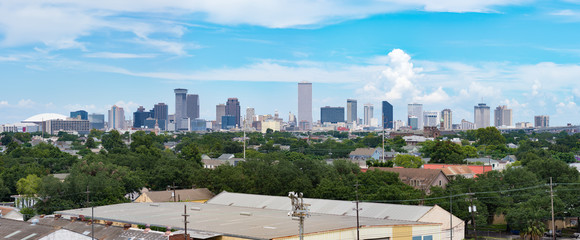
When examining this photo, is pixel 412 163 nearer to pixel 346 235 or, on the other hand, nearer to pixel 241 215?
pixel 241 215

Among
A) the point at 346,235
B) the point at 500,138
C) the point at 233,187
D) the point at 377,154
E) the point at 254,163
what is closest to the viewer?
the point at 346,235

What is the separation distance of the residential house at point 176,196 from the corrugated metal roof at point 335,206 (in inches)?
202

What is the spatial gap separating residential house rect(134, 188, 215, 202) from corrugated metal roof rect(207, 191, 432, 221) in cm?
512

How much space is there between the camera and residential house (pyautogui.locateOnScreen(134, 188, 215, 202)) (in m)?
65.8

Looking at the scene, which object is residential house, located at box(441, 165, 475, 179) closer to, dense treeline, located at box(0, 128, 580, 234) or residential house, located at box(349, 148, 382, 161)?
dense treeline, located at box(0, 128, 580, 234)

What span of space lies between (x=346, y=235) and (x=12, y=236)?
22.7 meters

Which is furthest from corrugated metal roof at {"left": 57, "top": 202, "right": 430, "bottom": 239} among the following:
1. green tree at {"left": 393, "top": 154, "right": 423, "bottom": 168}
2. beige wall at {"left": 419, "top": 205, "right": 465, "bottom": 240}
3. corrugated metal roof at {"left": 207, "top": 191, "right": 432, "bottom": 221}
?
green tree at {"left": 393, "top": 154, "right": 423, "bottom": 168}

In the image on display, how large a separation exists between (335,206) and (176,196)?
72.7 ft

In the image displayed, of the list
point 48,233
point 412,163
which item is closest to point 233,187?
point 48,233

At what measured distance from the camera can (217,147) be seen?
153m

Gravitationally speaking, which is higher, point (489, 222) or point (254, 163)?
point (254, 163)

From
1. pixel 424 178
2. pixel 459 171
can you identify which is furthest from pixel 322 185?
pixel 459 171

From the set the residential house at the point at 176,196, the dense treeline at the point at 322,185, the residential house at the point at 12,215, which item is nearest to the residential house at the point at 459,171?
the dense treeline at the point at 322,185

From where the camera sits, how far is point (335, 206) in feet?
167
